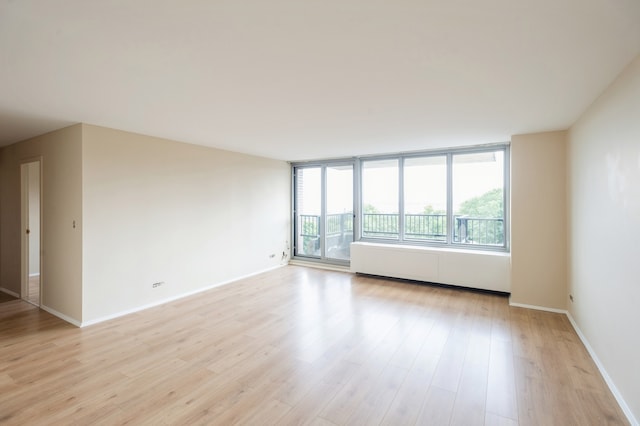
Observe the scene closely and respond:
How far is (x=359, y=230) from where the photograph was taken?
6.12 meters

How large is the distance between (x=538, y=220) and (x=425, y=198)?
1.90 meters

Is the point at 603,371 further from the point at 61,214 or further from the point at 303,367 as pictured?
the point at 61,214

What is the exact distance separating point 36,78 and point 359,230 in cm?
514

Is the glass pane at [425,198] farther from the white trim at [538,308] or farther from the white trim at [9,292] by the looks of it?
the white trim at [9,292]

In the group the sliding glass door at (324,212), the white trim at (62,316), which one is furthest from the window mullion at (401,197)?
the white trim at (62,316)

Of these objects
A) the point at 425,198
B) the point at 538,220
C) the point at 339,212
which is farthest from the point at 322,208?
the point at 538,220

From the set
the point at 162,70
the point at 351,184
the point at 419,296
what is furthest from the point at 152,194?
the point at 419,296

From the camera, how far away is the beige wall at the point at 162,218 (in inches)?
138

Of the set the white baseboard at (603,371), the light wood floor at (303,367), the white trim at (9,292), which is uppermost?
the white trim at (9,292)

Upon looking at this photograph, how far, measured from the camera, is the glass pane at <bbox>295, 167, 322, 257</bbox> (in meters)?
6.68

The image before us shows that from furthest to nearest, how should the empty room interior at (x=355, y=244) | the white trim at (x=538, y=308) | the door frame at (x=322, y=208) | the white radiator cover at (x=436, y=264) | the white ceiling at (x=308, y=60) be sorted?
the door frame at (x=322, y=208) < the white radiator cover at (x=436, y=264) < the white trim at (x=538, y=308) < the empty room interior at (x=355, y=244) < the white ceiling at (x=308, y=60)

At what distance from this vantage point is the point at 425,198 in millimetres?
5500

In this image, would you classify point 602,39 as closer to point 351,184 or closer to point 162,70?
point 162,70

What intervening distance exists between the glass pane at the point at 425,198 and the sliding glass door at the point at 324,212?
1211mm
